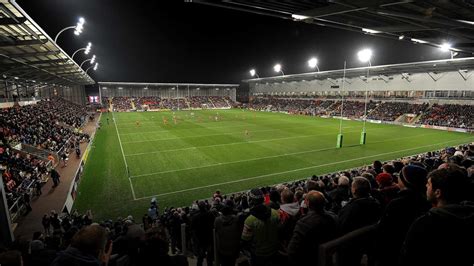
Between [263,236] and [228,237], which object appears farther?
[228,237]

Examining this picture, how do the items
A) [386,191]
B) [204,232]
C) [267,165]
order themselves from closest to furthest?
[386,191], [204,232], [267,165]

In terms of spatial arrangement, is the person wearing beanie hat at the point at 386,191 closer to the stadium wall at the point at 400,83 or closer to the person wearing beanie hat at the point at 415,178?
the person wearing beanie hat at the point at 415,178

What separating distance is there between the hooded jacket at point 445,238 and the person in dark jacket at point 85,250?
2774 mm

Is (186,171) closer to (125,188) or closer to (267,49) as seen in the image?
(125,188)

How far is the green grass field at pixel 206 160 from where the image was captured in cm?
1541

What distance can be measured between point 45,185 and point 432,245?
19.8 metres

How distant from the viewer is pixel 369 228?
275 cm

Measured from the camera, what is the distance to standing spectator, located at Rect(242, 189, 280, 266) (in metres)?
4.34

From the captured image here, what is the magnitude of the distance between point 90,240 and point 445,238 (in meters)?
3.00

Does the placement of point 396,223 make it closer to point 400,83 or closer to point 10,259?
point 10,259

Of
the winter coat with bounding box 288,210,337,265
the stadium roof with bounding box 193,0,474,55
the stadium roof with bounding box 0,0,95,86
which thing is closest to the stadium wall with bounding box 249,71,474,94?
the stadium roof with bounding box 193,0,474,55

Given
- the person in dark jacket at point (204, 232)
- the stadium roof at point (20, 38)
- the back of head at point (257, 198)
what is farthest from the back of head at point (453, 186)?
the stadium roof at point (20, 38)

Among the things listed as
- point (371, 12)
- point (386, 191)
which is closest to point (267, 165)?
point (371, 12)

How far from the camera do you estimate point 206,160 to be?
2230cm
